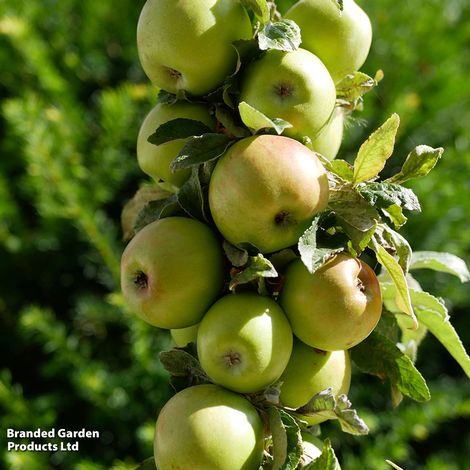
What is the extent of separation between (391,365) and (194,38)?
0.38 m

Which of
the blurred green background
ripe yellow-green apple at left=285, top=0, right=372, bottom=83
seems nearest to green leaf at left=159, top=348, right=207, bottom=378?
ripe yellow-green apple at left=285, top=0, right=372, bottom=83

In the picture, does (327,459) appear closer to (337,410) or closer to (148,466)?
(337,410)

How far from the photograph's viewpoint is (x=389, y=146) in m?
0.61

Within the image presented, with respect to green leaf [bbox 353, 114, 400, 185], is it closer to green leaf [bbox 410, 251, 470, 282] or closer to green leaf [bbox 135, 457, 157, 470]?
green leaf [bbox 410, 251, 470, 282]

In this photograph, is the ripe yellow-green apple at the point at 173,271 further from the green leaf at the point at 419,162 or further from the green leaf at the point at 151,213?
the green leaf at the point at 419,162

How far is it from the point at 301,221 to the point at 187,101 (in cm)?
18

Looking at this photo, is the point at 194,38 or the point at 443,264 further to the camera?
the point at 443,264

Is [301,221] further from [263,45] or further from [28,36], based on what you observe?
[28,36]

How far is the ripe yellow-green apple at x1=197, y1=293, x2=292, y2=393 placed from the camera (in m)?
0.58

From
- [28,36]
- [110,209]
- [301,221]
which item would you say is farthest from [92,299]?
[301,221]

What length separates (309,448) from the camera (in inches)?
24.8

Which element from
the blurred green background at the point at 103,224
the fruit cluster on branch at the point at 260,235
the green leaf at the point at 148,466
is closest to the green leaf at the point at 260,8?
the fruit cluster on branch at the point at 260,235

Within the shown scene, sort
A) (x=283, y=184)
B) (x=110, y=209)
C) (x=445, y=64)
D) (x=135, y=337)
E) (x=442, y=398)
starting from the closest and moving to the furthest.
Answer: (x=283, y=184), (x=135, y=337), (x=442, y=398), (x=110, y=209), (x=445, y=64)

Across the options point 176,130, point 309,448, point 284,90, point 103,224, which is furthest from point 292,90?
point 103,224
